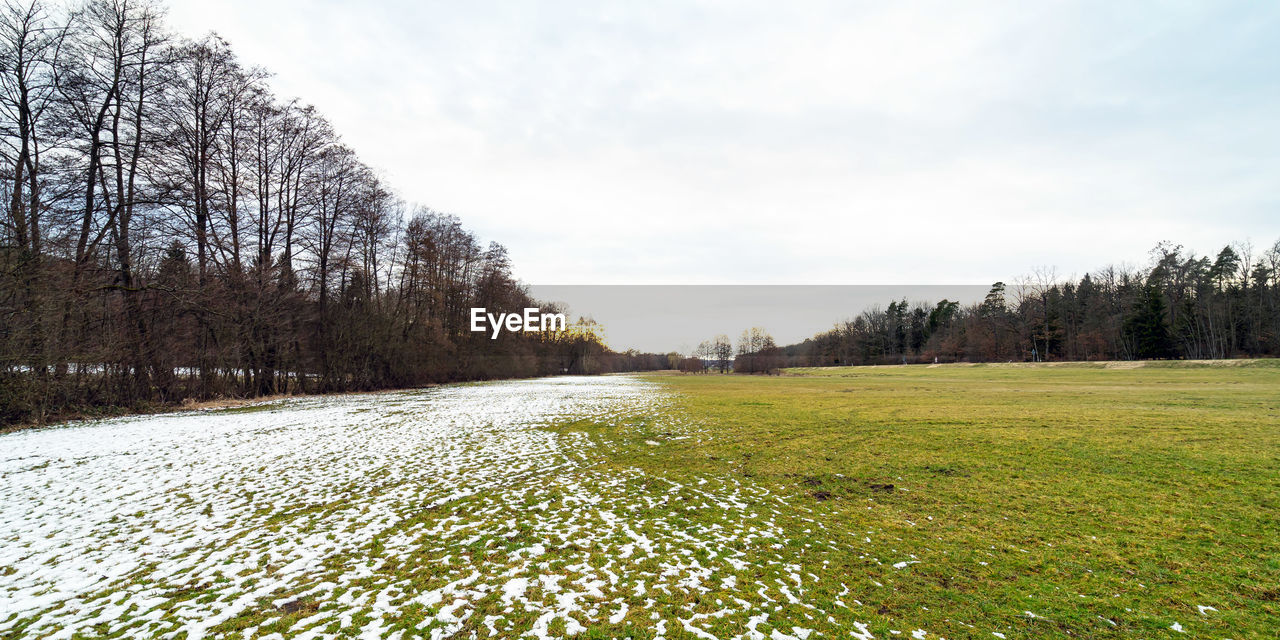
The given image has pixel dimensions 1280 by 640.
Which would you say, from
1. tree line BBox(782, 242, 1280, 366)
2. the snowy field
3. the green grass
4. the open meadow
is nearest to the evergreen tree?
tree line BBox(782, 242, 1280, 366)

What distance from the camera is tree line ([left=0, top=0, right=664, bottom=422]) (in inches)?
548

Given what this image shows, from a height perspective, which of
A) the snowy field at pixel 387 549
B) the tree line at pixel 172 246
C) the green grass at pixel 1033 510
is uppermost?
the tree line at pixel 172 246

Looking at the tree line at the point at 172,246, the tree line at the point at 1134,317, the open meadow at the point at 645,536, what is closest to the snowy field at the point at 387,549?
the open meadow at the point at 645,536

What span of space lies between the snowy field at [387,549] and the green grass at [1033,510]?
0.60 metres

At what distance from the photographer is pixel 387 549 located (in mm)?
5129

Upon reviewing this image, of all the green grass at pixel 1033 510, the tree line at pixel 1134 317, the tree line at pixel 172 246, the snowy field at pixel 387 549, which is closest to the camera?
the snowy field at pixel 387 549

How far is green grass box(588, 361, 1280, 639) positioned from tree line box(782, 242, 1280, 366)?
197 feet

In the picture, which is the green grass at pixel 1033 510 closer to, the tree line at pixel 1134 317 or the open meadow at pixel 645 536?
the open meadow at pixel 645 536

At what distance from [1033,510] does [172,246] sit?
29.5m

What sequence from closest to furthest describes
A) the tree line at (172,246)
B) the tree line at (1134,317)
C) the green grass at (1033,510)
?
1. the green grass at (1033,510)
2. the tree line at (172,246)
3. the tree line at (1134,317)

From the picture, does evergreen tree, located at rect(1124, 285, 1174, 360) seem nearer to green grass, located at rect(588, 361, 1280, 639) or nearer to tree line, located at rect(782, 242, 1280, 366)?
tree line, located at rect(782, 242, 1280, 366)

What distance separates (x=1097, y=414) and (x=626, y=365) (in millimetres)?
104825

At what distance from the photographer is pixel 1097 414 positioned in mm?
14945

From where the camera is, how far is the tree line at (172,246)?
45.6ft
